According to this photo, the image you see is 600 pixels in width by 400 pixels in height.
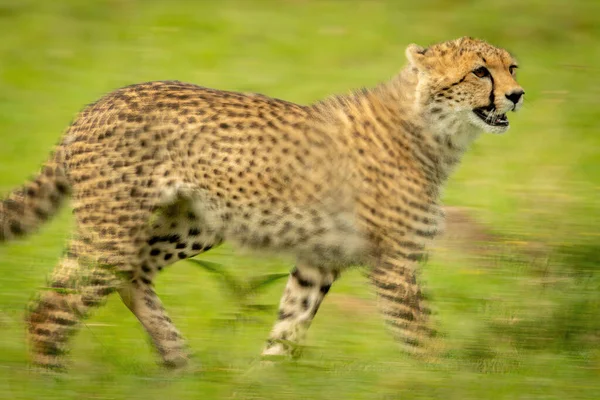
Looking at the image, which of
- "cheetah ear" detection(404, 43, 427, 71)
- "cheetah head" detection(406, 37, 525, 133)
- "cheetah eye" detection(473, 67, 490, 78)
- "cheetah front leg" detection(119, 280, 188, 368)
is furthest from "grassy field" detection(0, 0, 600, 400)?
"cheetah ear" detection(404, 43, 427, 71)

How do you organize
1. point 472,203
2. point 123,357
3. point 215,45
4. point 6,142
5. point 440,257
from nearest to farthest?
point 123,357, point 440,257, point 472,203, point 6,142, point 215,45

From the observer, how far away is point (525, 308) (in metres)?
5.99

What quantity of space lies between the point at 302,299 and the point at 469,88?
1.29 m

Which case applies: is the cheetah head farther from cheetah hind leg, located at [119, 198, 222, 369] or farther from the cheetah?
cheetah hind leg, located at [119, 198, 222, 369]

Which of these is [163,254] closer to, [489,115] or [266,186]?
[266,186]

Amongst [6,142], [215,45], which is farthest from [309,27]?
[6,142]

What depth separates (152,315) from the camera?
6.39m

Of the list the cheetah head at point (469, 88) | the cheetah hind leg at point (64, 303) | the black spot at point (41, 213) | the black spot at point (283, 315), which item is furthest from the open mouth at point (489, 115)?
the black spot at point (41, 213)

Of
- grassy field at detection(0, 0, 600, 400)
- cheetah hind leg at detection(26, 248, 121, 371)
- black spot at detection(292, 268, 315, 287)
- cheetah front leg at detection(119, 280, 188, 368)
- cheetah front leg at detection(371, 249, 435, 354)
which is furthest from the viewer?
black spot at detection(292, 268, 315, 287)

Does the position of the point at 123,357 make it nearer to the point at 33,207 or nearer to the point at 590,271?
the point at 33,207

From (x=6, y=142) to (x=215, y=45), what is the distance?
2.31 metres

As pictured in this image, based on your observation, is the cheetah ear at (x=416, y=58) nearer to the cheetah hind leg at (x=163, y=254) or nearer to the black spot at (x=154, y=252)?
the cheetah hind leg at (x=163, y=254)

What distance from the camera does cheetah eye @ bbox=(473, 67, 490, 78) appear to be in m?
6.43

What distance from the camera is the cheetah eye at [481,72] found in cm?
643
